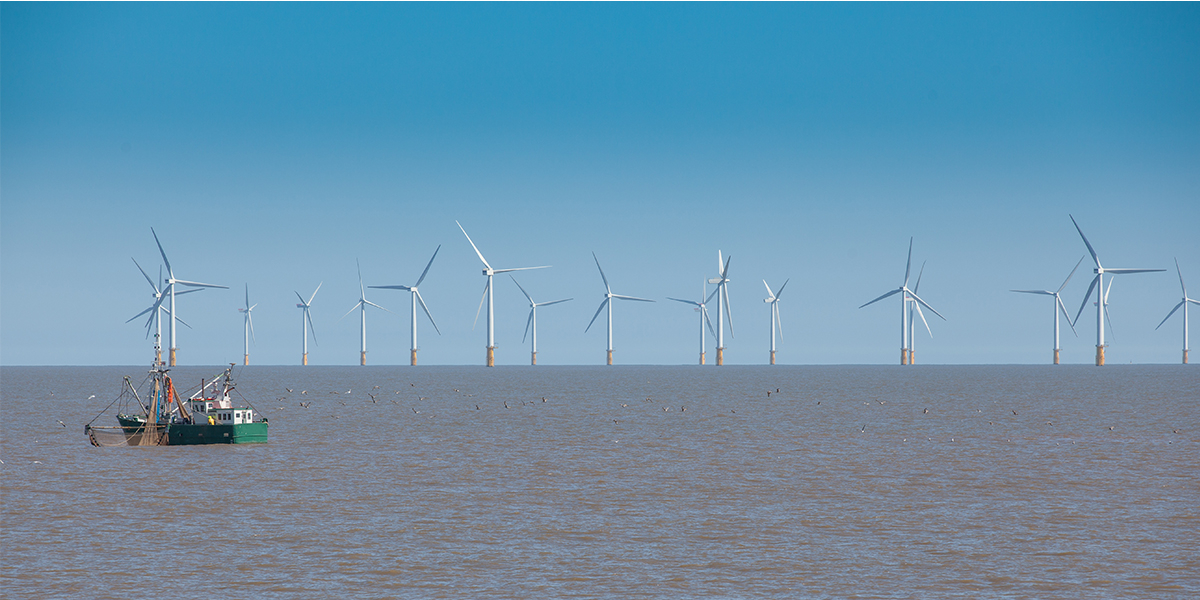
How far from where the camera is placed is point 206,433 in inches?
3095

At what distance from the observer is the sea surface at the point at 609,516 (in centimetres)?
3341

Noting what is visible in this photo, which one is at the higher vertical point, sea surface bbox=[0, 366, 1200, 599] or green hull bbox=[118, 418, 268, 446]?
green hull bbox=[118, 418, 268, 446]

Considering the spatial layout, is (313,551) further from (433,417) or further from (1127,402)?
(1127,402)

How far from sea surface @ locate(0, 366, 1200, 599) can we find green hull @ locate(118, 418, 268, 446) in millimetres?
948

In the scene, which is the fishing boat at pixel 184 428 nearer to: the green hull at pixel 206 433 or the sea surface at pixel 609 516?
the green hull at pixel 206 433

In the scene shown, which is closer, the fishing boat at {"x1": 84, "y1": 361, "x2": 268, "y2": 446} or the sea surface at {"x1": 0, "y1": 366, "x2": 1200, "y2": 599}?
the sea surface at {"x1": 0, "y1": 366, "x2": 1200, "y2": 599}

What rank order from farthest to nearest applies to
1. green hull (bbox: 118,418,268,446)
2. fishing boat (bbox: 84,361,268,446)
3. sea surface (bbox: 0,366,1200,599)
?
fishing boat (bbox: 84,361,268,446)
green hull (bbox: 118,418,268,446)
sea surface (bbox: 0,366,1200,599)

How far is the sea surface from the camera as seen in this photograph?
33.4 meters

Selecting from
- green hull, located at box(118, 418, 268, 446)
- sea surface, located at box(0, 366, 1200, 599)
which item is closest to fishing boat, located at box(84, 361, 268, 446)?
green hull, located at box(118, 418, 268, 446)

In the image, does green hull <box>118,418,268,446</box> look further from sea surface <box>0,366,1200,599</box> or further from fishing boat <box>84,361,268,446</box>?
sea surface <box>0,366,1200,599</box>

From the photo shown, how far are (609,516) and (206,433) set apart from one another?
144 ft

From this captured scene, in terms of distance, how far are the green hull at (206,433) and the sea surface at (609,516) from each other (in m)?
0.95

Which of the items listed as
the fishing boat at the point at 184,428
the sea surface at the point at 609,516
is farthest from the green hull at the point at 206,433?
the sea surface at the point at 609,516

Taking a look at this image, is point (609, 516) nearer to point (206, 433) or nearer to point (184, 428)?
point (206, 433)
